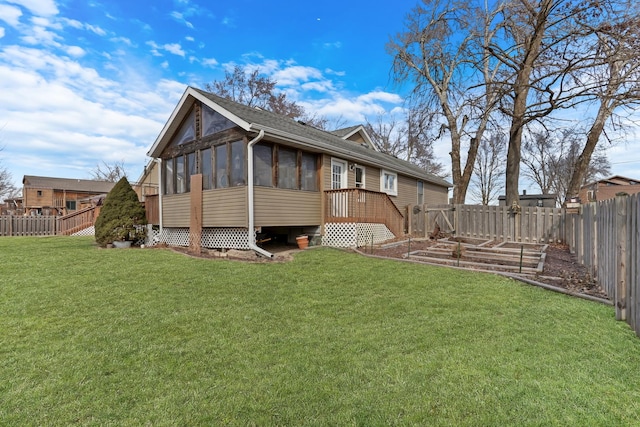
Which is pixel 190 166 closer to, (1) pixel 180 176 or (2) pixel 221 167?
(1) pixel 180 176

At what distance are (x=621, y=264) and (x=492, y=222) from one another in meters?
9.01

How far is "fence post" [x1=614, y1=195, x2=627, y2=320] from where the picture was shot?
390 cm

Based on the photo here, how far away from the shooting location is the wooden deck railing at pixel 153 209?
12959mm

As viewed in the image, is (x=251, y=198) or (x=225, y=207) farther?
(x=225, y=207)

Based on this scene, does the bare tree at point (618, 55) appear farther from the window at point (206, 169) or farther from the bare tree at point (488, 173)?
the bare tree at point (488, 173)

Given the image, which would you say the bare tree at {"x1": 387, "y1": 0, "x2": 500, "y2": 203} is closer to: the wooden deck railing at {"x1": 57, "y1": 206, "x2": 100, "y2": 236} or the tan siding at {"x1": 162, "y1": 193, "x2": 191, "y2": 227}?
the tan siding at {"x1": 162, "y1": 193, "x2": 191, "y2": 227}

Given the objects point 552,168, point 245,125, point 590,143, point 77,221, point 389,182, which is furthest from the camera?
point 552,168

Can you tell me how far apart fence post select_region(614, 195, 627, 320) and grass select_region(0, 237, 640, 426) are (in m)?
0.20

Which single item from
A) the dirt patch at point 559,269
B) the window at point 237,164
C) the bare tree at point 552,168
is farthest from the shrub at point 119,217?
the bare tree at point 552,168

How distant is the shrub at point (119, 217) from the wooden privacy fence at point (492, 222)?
1167 centimetres

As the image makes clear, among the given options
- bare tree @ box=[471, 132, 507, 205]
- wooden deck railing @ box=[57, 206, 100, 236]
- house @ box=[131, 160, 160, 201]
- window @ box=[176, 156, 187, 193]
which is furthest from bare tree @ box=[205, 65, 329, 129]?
bare tree @ box=[471, 132, 507, 205]

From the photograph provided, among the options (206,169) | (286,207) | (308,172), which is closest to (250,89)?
(206,169)

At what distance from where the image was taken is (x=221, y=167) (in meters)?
10.1

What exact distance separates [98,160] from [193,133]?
42.6 m
